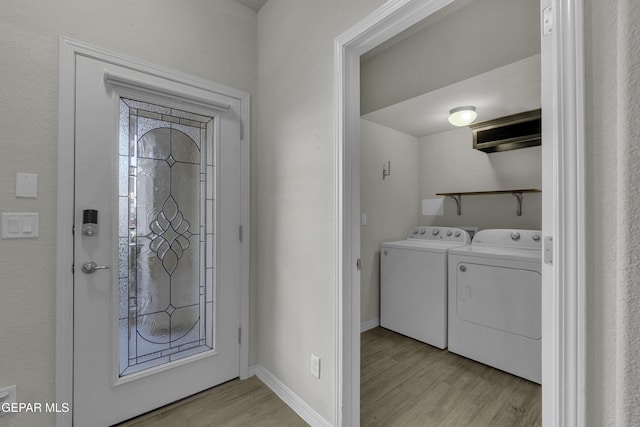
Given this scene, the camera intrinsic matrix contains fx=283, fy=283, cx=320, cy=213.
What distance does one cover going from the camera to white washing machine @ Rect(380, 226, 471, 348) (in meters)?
2.56

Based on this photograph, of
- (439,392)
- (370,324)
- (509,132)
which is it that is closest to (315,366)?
(439,392)

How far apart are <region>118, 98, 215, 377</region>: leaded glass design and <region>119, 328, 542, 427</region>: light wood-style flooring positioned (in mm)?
330

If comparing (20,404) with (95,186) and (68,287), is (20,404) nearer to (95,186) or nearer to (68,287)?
(68,287)

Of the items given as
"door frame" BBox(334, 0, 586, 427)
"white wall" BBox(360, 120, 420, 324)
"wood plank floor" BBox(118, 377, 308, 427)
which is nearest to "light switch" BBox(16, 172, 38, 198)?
"wood plank floor" BBox(118, 377, 308, 427)

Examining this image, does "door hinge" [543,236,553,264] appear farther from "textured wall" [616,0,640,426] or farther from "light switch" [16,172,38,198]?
"light switch" [16,172,38,198]

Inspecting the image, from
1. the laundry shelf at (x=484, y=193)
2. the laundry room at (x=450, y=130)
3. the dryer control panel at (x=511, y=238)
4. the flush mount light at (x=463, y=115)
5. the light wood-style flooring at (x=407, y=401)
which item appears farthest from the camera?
the laundry shelf at (x=484, y=193)

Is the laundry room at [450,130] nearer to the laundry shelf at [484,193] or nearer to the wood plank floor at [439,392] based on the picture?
the laundry shelf at [484,193]

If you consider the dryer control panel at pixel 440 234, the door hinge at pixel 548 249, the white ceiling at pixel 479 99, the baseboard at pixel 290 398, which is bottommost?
the baseboard at pixel 290 398

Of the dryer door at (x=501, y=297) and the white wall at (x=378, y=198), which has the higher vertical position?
the white wall at (x=378, y=198)

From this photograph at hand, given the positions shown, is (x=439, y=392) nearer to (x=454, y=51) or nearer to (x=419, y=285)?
(x=419, y=285)

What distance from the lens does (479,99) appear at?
238 cm

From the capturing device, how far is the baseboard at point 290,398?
1.60m

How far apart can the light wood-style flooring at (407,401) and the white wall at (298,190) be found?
245 mm

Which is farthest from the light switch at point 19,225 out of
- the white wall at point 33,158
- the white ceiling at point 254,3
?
the white ceiling at point 254,3
